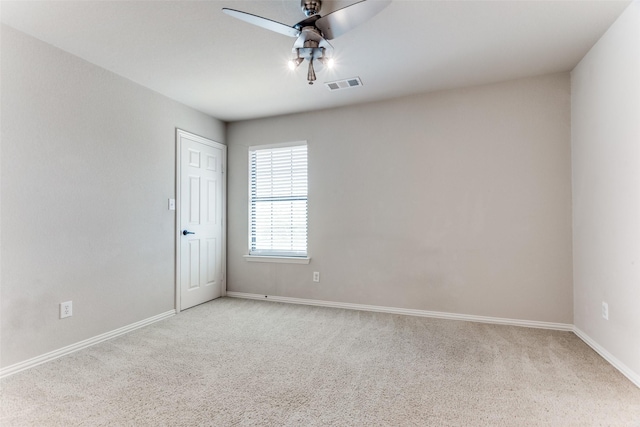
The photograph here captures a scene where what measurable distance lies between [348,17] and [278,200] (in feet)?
8.90

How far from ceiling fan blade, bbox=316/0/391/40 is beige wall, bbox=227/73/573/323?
189 cm

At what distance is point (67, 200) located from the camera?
259 centimetres

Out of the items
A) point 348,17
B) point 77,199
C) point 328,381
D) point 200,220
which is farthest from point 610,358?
Result: point 77,199

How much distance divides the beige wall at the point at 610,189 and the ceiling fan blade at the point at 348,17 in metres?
1.77

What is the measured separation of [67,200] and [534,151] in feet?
13.8

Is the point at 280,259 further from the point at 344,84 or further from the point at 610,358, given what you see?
the point at 610,358

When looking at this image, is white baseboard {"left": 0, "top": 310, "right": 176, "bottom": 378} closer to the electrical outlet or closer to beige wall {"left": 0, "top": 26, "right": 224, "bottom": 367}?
beige wall {"left": 0, "top": 26, "right": 224, "bottom": 367}

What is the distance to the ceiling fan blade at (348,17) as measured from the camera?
5.38ft

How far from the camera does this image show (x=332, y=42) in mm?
2480

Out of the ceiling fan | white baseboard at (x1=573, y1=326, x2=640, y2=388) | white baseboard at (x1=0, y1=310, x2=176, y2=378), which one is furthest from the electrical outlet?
white baseboard at (x1=573, y1=326, x2=640, y2=388)

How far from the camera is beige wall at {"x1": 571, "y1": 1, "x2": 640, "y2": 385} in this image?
209 centimetres

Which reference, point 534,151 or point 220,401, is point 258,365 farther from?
point 534,151

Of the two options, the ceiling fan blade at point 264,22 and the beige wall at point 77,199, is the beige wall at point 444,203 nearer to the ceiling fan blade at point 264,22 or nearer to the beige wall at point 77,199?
the beige wall at point 77,199

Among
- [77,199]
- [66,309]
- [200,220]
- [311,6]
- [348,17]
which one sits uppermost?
[311,6]
